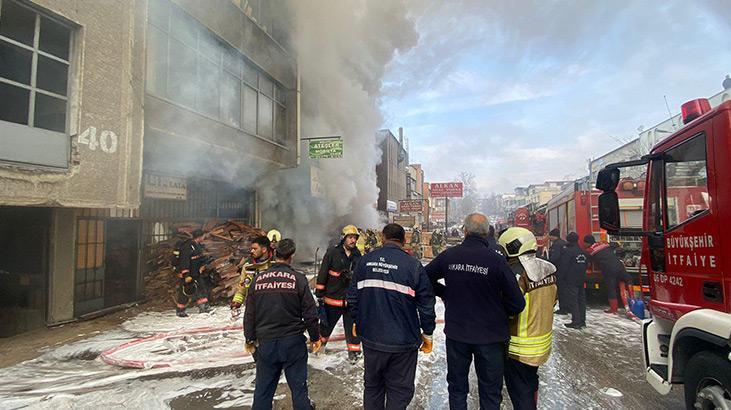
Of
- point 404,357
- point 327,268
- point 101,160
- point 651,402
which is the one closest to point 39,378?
point 101,160

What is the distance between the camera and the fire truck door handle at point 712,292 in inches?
88.3

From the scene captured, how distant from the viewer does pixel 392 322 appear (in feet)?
8.71

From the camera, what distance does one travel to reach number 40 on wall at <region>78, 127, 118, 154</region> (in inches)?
210

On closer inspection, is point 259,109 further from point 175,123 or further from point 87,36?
point 87,36

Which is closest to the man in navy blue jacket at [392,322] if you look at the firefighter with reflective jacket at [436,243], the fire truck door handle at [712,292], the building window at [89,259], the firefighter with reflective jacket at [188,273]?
the fire truck door handle at [712,292]

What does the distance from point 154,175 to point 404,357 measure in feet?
24.9

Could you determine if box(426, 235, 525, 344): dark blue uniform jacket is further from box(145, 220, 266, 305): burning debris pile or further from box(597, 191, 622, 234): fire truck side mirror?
box(145, 220, 266, 305): burning debris pile

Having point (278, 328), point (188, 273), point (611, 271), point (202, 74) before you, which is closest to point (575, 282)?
point (611, 271)

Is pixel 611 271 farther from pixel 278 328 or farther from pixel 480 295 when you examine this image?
pixel 278 328

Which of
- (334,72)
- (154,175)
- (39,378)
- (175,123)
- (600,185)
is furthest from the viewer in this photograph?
(334,72)

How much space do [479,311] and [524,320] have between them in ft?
1.13

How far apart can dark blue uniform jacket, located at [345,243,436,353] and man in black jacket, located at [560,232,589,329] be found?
172 inches

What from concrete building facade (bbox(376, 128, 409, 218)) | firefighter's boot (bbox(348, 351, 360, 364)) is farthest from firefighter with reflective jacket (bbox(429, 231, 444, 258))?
firefighter's boot (bbox(348, 351, 360, 364))

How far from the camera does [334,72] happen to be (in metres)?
15.6
